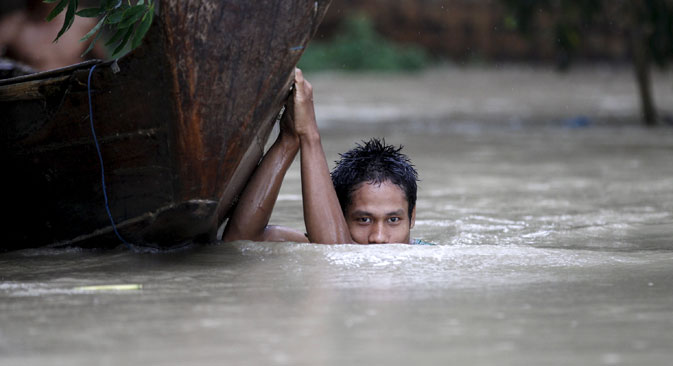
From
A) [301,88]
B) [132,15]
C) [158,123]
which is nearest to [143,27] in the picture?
[132,15]

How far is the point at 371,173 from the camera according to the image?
4191 millimetres

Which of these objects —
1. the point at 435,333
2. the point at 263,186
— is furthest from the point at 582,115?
the point at 435,333

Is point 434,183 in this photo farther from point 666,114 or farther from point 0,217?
point 666,114

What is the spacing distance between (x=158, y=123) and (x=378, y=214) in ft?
3.43

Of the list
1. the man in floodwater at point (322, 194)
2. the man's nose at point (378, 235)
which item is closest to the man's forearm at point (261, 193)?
the man in floodwater at point (322, 194)

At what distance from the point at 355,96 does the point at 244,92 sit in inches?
499

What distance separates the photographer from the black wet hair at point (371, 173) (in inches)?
165

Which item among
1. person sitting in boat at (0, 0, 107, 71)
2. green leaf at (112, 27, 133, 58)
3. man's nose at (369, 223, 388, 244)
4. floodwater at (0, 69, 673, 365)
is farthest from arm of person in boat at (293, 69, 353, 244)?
person sitting in boat at (0, 0, 107, 71)

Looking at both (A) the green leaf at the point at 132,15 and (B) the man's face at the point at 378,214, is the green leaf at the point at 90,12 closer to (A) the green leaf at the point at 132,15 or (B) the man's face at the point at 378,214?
(A) the green leaf at the point at 132,15

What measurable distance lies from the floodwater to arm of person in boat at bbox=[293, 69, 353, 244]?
0.67ft

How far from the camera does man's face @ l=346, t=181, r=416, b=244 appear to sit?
161 inches

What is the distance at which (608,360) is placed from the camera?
2.34 metres

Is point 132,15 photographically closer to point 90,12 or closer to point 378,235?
point 90,12

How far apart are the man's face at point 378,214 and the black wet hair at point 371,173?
0.04m
